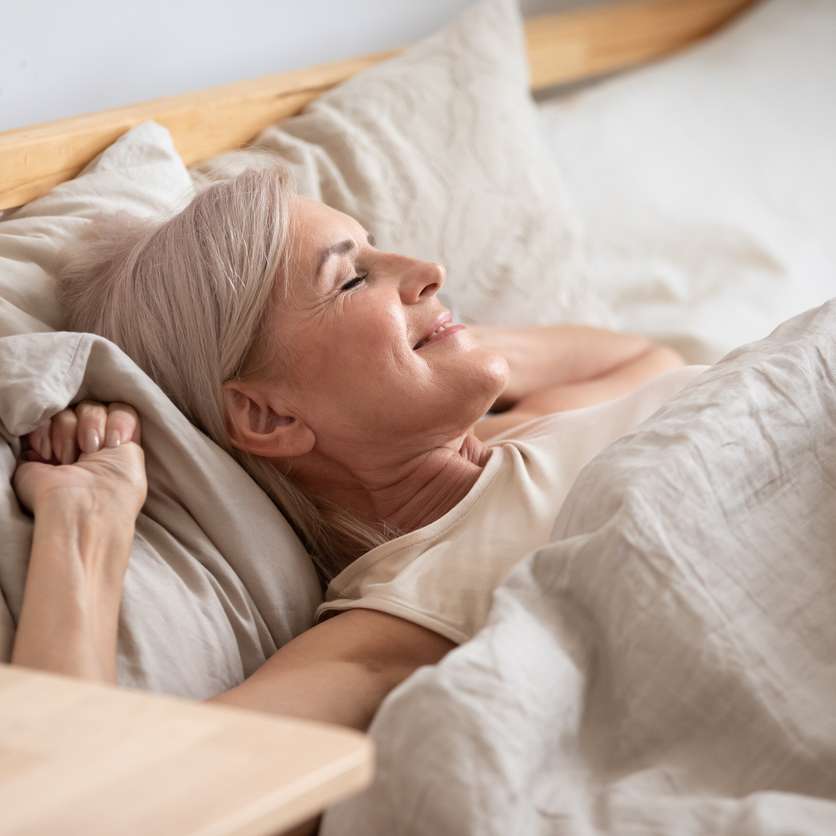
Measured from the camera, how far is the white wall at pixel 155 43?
1629mm

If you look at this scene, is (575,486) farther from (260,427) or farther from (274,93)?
(274,93)

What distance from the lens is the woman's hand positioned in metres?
1.12

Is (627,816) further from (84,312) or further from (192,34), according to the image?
(192,34)

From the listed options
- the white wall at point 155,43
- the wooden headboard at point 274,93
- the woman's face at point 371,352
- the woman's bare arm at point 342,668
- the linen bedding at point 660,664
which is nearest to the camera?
the linen bedding at point 660,664

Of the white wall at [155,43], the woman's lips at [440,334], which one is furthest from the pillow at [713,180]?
the woman's lips at [440,334]

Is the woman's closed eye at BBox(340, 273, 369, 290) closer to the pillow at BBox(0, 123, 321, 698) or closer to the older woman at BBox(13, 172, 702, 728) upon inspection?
the older woman at BBox(13, 172, 702, 728)

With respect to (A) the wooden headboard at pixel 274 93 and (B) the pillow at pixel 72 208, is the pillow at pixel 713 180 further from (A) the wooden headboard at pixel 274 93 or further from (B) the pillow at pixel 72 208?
(B) the pillow at pixel 72 208

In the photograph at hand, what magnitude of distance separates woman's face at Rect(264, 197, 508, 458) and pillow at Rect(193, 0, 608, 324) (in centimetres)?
33

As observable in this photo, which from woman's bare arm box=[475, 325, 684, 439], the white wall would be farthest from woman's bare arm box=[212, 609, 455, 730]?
the white wall

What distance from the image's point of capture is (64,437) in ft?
3.93

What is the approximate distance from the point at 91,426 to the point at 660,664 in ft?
1.89

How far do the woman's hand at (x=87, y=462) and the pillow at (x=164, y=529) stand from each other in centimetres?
2

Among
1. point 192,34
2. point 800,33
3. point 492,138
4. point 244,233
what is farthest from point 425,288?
point 800,33

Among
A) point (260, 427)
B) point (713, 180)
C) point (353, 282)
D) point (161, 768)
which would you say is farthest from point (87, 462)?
point (713, 180)
